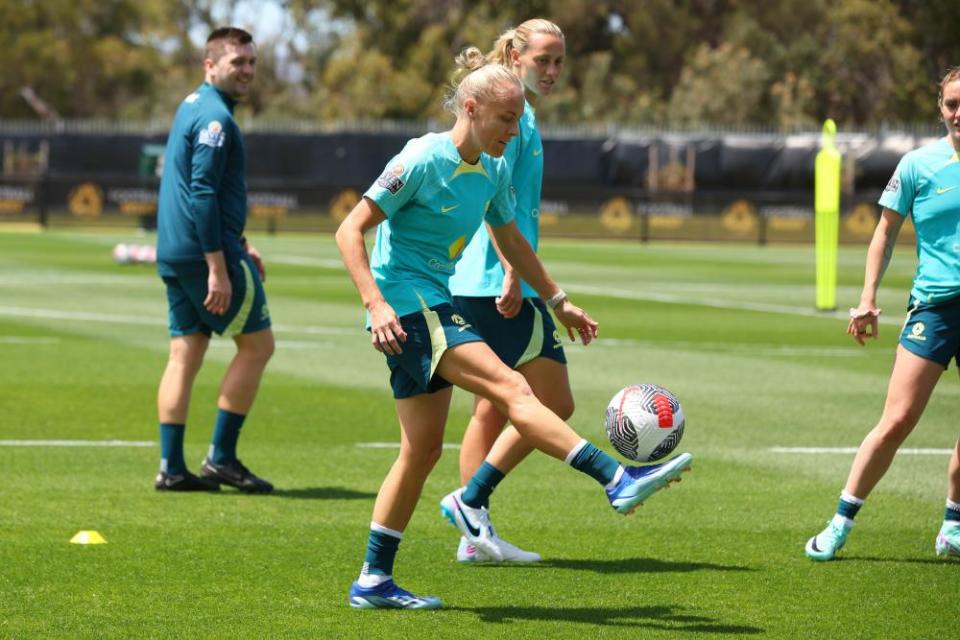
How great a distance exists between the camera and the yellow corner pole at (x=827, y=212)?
19391 mm

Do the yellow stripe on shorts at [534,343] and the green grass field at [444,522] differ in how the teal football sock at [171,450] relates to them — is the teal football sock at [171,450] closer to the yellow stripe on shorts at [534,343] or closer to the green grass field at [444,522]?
the green grass field at [444,522]

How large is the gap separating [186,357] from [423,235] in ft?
9.82

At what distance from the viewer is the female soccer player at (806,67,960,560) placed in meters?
6.93

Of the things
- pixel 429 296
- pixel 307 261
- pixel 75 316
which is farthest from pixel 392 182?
pixel 307 261

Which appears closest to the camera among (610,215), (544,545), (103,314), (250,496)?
(544,545)

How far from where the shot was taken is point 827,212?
20.1 metres

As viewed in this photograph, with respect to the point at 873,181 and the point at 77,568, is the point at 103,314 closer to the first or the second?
the point at 77,568

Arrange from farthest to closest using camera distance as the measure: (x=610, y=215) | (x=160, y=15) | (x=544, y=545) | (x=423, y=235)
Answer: (x=160, y=15), (x=610, y=215), (x=544, y=545), (x=423, y=235)

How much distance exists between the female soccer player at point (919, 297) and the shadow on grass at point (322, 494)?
2.49 metres

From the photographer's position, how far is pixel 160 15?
252 feet

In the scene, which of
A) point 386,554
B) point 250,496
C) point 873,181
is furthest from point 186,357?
point 873,181

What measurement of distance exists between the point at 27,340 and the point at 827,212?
31.8 feet

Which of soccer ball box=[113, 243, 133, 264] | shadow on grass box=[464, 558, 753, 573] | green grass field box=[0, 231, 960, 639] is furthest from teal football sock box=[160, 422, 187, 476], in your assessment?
soccer ball box=[113, 243, 133, 264]

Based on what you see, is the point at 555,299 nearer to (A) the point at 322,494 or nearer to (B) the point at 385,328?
(B) the point at 385,328
